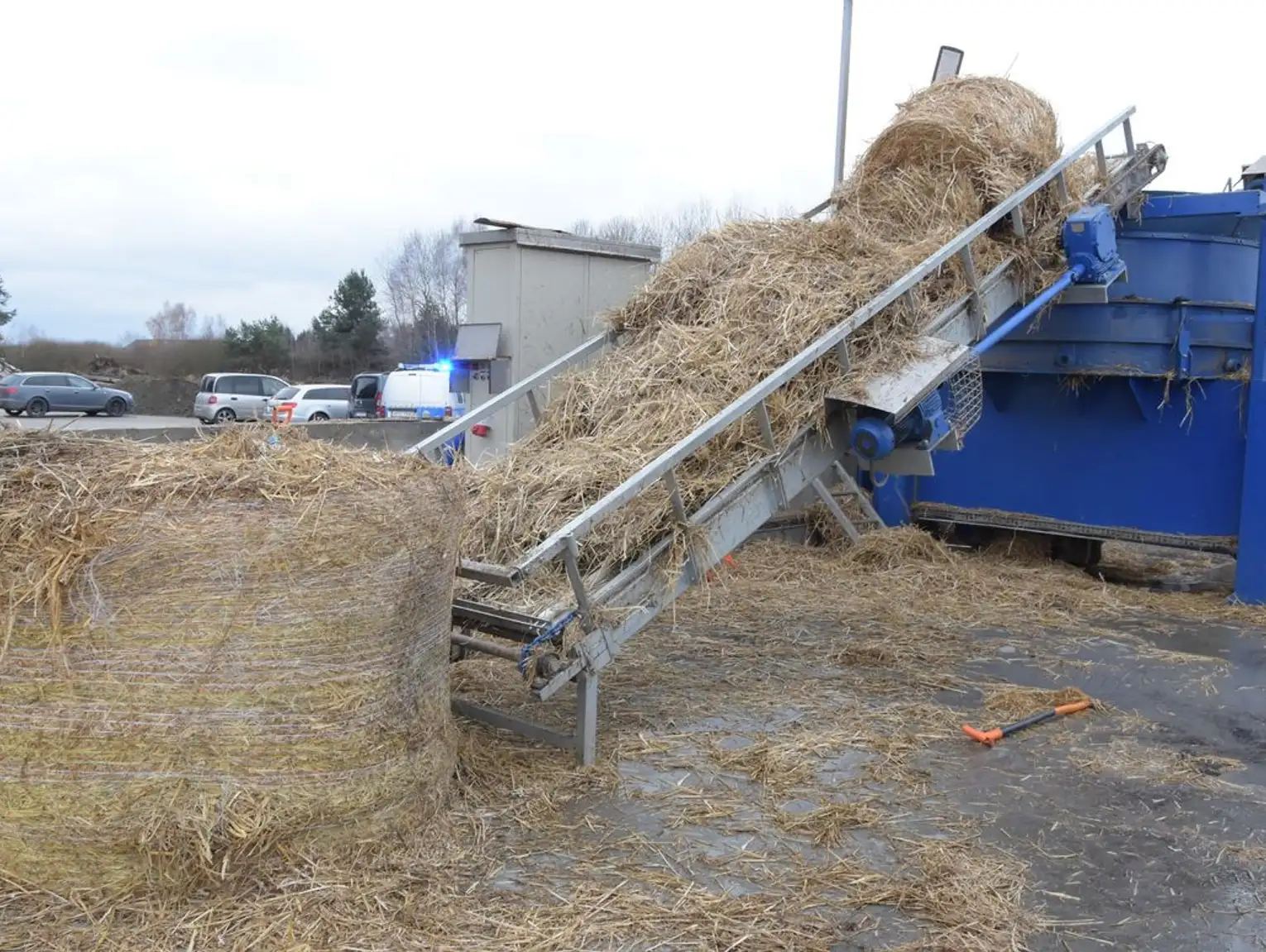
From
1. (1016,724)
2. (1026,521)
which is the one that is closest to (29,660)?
(1016,724)

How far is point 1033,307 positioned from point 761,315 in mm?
1945

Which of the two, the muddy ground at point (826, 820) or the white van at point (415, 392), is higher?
the white van at point (415, 392)

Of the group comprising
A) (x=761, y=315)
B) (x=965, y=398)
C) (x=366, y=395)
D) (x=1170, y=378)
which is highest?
(x=761, y=315)

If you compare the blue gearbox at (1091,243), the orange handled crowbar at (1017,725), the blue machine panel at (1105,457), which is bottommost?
the orange handled crowbar at (1017,725)

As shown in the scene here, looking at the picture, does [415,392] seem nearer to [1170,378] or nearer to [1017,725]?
[1170,378]

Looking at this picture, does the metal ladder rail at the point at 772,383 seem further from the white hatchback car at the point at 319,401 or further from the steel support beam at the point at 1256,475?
the white hatchback car at the point at 319,401

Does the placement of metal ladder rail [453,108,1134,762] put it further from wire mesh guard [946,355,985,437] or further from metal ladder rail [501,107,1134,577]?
wire mesh guard [946,355,985,437]

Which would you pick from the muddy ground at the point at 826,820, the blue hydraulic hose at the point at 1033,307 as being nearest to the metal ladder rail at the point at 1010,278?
the blue hydraulic hose at the point at 1033,307

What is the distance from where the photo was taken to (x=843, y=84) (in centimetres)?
1544

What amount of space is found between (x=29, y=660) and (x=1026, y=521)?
26.9 feet

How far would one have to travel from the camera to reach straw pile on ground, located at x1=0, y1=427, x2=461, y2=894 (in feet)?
11.4

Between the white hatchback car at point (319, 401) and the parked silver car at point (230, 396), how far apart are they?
2.95 m

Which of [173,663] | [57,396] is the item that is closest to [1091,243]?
[173,663]

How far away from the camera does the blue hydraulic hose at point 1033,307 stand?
6.77 meters
